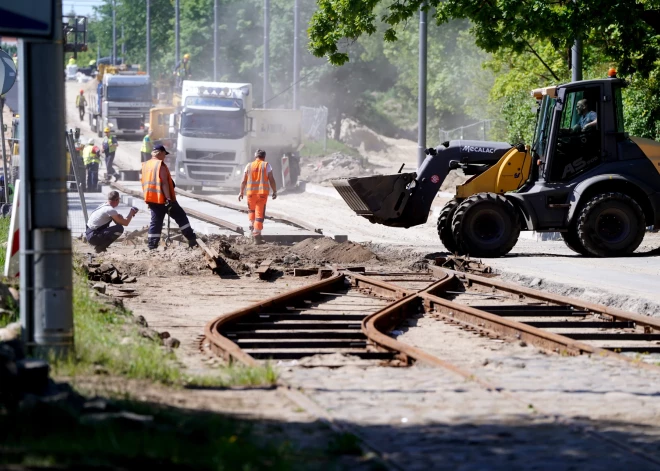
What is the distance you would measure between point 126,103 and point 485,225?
43946mm

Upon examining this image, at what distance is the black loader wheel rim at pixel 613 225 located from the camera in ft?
64.2

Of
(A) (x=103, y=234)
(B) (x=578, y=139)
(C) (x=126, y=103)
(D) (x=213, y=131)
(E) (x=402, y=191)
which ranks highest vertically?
(C) (x=126, y=103)

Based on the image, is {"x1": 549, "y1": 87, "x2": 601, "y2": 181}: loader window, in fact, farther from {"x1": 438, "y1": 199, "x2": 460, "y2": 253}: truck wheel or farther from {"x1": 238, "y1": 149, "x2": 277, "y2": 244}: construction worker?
{"x1": 238, "y1": 149, "x2": 277, "y2": 244}: construction worker

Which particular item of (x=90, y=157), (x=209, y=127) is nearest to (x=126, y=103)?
(x=90, y=157)

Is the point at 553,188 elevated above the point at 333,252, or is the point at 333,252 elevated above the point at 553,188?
the point at 553,188

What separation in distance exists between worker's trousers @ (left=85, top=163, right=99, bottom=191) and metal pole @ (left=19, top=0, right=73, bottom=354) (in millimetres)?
31138

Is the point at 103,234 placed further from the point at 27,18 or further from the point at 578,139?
the point at 27,18

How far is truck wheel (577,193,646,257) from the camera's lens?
63.9 ft

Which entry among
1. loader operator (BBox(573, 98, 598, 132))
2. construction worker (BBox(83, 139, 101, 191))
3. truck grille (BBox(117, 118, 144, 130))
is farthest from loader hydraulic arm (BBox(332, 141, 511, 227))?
truck grille (BBox(117, 118, 144, 130))

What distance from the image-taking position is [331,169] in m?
50.2

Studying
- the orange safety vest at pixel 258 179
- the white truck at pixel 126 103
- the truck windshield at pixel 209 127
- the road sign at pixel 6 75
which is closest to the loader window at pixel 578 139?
the orange safety vest at pixel 258 179

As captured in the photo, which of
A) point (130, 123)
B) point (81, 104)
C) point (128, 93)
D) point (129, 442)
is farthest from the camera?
point (81, 104)

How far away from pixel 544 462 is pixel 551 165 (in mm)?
13710

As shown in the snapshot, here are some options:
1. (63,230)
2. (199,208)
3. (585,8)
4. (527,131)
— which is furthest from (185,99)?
(63,230)
